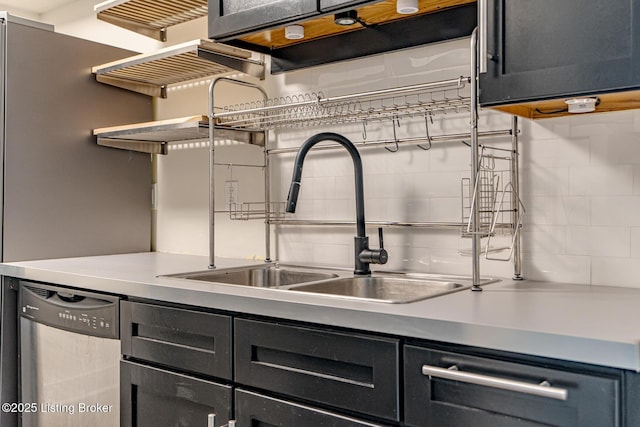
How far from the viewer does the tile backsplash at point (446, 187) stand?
1.65 m

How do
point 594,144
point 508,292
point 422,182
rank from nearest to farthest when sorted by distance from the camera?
point 508,292
point 594,144
point 422,182

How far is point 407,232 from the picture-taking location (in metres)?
2.07

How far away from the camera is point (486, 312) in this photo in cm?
127

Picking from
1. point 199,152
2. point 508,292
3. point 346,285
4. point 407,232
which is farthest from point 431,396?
point 199,152

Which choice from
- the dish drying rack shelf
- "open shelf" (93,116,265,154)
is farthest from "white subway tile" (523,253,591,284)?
the dish drying rack shelf

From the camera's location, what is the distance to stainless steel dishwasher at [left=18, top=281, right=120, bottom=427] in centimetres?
195

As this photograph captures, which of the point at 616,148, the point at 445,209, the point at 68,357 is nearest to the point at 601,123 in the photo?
the point at 616,148

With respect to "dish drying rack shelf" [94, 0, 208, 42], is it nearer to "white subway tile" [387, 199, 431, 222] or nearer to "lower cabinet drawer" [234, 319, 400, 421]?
"white subway tile" [387, 199, 431, 222]

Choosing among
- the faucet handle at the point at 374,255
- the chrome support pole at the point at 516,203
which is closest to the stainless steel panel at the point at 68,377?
the faucet handle at the point at 374,255

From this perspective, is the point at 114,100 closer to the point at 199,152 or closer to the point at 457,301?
the point at 199,152

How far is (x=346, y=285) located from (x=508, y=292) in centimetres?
54

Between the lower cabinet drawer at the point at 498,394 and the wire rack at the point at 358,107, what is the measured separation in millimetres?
779

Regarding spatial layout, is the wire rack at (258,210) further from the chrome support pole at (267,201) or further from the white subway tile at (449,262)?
the white subway tile at (449,262)

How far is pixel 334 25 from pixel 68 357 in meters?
1.52
